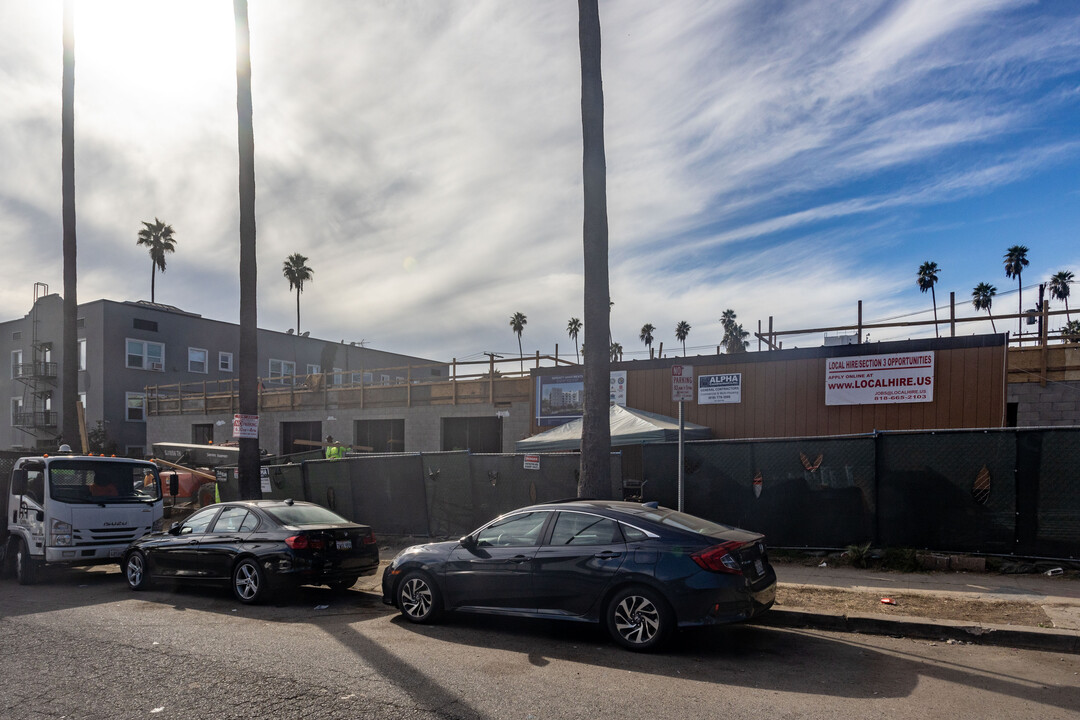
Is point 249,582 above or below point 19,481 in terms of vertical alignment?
below

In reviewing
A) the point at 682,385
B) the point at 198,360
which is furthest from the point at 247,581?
the point at 198,360

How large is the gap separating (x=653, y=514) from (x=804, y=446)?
5.18 m

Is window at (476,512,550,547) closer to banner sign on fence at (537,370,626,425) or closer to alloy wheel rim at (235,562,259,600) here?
alloy wheel rim at (235,562,259,600)

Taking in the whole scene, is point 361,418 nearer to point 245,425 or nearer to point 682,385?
point 245,425

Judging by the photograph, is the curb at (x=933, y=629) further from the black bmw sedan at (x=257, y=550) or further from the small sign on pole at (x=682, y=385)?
the black bmw sedan at (x=257, y=550)

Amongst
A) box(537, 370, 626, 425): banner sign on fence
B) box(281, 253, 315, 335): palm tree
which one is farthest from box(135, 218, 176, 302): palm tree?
box(537, 370, 626, 425): banner sign on fence

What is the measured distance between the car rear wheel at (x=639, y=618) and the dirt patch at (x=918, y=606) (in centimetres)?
220

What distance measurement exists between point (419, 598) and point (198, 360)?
139ft

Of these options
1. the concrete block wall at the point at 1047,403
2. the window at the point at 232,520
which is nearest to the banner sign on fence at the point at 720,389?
the concrete block wall at the point at 1047,403

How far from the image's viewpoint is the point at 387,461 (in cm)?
1552

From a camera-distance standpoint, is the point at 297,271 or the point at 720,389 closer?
the point at 720,389

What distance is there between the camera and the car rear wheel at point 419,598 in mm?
8227

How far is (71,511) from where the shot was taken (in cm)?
1189

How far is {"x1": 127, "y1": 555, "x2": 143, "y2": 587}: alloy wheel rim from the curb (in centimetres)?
899
